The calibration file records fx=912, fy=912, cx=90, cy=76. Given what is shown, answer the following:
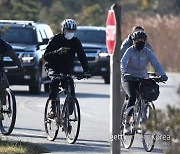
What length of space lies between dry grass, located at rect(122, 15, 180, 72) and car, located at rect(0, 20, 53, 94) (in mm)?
16141

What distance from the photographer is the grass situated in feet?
41.1

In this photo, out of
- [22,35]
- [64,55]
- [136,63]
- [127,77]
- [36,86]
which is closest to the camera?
[127,77]

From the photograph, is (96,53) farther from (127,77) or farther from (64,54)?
(127,77)

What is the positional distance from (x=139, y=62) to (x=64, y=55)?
132cm

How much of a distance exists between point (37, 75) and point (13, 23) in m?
1.64

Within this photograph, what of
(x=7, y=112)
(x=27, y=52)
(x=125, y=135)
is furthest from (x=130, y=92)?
(x=27, y=52)

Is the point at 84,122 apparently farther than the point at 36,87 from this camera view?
No

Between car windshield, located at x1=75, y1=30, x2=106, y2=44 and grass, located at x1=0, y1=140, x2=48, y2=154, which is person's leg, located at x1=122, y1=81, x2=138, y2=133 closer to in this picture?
grass, located at x1=0, y1=140, x2=48, y2=154

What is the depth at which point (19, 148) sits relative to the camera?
42.2 feet

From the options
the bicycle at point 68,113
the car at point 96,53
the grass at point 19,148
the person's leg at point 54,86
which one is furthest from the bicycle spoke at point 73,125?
the car at point 96,53

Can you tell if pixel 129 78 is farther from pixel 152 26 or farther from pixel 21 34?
pixel 152 26

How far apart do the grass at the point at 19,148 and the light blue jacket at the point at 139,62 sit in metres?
1.80

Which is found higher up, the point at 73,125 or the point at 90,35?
the point at 90,35

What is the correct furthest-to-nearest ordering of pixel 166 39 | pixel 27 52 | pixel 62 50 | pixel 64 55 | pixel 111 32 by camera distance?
pixel 166 39 < pixel 27 52 < pixel 64 55 < pixel 62 50 < pixel 111 32
